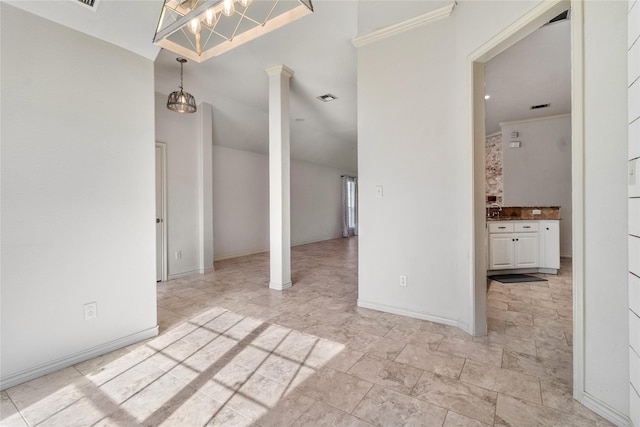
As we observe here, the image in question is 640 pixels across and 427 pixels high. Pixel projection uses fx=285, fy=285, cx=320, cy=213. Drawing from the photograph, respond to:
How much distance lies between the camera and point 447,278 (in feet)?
8.65

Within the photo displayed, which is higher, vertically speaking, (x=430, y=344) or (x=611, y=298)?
(x=611, y=298)

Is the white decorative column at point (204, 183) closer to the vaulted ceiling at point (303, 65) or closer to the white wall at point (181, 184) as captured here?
the white wall at point (181, 184)

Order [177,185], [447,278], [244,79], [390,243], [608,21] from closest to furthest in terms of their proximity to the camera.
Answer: [608,21], [447,278], [390,243], [244,79], [177,185]

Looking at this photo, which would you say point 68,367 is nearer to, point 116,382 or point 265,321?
point 116,382

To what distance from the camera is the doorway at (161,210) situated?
429 centimetres

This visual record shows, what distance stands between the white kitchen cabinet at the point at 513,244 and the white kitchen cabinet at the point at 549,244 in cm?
8

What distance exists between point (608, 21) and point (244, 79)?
3.94m

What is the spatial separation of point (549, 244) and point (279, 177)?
13.9ft

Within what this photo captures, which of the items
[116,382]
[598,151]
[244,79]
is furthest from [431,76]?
[116,382]

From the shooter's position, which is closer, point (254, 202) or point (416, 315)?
point (416, 315)

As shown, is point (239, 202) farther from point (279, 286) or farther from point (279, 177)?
point (279, 286)

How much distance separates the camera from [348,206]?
1024cm

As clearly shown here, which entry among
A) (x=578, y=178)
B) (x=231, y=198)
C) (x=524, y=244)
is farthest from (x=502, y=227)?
(x=231, y=198)

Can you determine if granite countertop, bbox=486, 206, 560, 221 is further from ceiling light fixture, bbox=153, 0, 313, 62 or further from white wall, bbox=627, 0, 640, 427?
ceiling light fixture, bbox=153, 0, 313, 62
